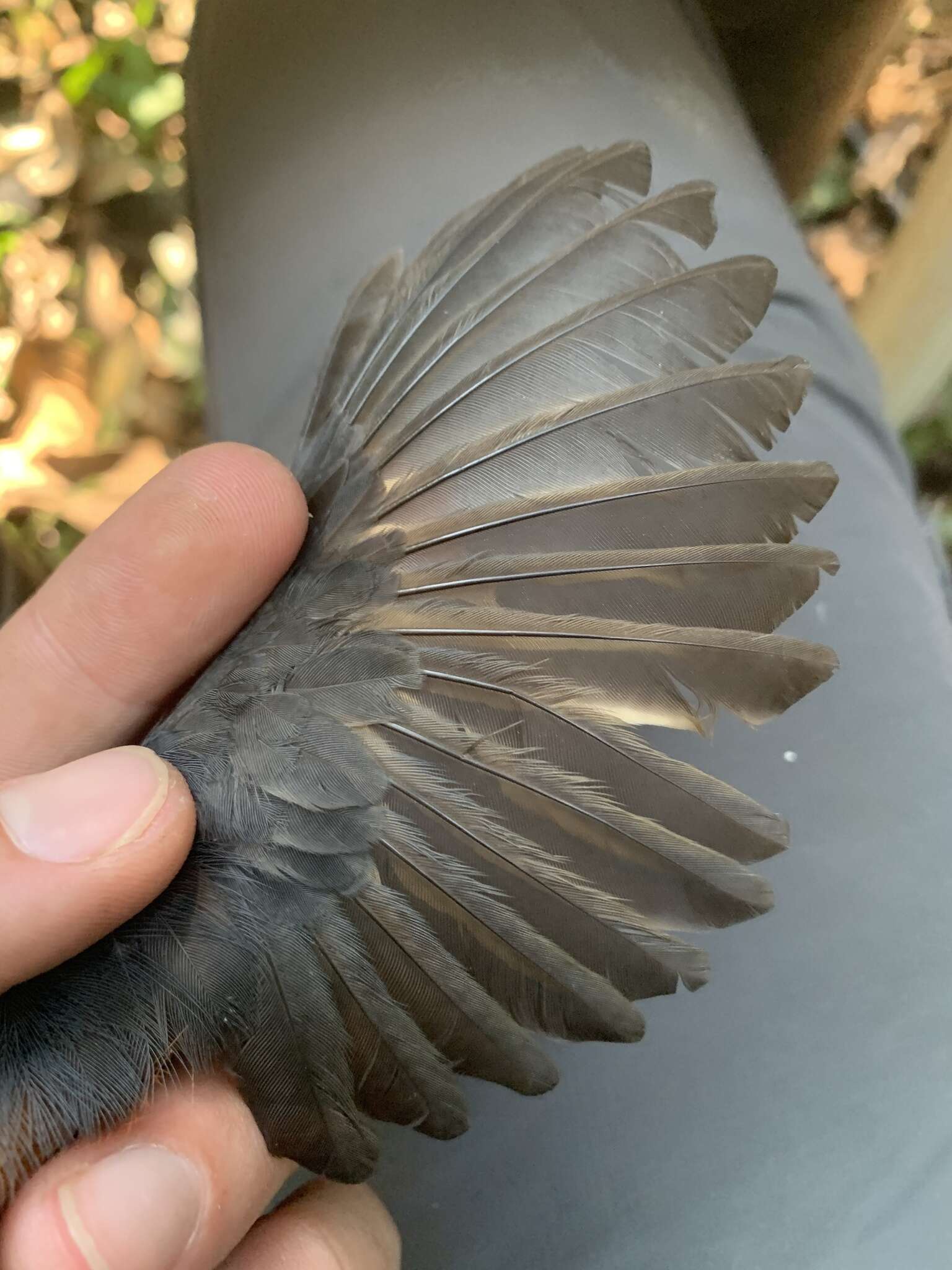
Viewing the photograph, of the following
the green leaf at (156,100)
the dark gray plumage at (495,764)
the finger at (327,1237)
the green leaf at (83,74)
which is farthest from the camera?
the green leaf at (156,100)

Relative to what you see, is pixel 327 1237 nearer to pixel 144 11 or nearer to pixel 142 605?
pixel 142 605

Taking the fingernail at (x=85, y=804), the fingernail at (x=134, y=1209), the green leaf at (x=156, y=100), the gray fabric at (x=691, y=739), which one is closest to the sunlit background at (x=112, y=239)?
the green leaf at (x=156, y=100)

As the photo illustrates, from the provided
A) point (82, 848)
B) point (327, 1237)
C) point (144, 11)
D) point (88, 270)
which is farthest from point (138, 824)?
point (144, 11)

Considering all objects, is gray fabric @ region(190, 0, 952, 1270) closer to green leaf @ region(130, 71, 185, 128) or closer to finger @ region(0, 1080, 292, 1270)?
finger @ region(0, 1080, 292, 1270)

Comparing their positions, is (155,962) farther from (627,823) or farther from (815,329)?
(815,329)

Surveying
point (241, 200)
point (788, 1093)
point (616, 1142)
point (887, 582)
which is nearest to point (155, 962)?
point (616, 1142)

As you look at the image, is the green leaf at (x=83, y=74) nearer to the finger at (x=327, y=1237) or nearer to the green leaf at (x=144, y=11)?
the green leaf at (x=144, y=11)
